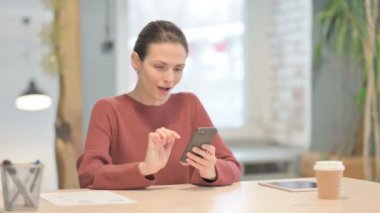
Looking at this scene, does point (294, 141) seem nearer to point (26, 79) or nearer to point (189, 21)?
point (189, 21)

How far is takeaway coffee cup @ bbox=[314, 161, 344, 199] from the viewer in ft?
6.22

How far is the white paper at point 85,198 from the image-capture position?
1780 mm

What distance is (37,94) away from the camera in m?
3.67

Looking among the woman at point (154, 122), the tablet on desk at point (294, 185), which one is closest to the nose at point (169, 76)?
the woman at point (154, 122)

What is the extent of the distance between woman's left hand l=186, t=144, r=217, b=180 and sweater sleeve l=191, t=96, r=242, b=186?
0.09 feet

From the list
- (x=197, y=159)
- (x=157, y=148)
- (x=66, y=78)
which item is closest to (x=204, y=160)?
(x=197, y=159)

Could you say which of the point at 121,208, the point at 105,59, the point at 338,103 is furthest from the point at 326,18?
the point at 121,208

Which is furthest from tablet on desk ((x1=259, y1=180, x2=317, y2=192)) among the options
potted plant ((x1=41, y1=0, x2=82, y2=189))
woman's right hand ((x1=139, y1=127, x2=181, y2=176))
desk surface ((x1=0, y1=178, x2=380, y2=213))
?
potted plant ((x1=41, y1=0, x2=82, y2=189))

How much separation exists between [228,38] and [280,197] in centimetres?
279

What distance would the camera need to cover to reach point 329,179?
1893 millimetres

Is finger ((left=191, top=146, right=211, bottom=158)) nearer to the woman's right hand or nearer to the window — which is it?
the woman's right hand

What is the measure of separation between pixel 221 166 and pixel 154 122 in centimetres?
32

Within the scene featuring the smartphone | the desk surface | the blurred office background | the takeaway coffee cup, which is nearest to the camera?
the desk surface

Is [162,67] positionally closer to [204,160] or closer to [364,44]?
[204,160]
